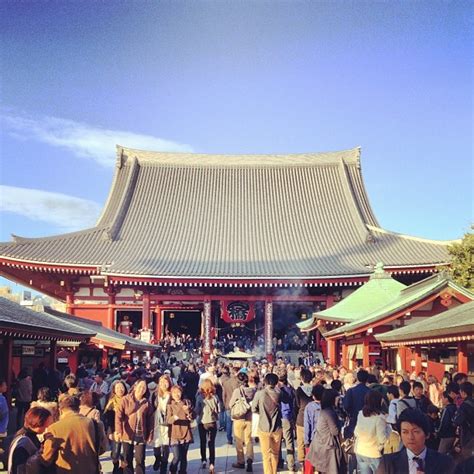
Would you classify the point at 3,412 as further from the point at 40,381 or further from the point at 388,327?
the point at 388,327

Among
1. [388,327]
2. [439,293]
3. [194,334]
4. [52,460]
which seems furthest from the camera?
[194,334]

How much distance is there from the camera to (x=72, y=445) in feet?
18.5

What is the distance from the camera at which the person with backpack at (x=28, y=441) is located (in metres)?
5.36

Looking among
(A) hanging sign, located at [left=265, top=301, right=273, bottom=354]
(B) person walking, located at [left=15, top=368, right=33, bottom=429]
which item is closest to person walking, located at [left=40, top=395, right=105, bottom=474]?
(B) person walking, located at [left=15, top=368, right=33, bottom=429]

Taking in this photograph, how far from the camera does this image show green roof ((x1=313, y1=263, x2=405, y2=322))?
21870mm

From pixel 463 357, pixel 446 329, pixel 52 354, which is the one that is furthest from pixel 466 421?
pixel 52 354

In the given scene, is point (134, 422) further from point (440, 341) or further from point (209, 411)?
point (440, 341)

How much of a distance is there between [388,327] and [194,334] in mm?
22875

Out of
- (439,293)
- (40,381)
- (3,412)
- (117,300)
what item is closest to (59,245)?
(117,300)

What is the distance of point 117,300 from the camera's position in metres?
32.1

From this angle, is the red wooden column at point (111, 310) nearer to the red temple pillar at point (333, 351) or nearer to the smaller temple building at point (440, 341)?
the red temple pillar at point (333, 351)

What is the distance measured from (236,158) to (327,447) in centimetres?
3645

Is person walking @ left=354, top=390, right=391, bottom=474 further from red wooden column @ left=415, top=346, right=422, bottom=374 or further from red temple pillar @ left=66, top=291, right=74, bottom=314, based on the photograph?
red temple pillar @ left=66, top=291, right=74, bottom=314

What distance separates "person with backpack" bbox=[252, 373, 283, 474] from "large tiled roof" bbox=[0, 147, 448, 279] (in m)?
20.3
